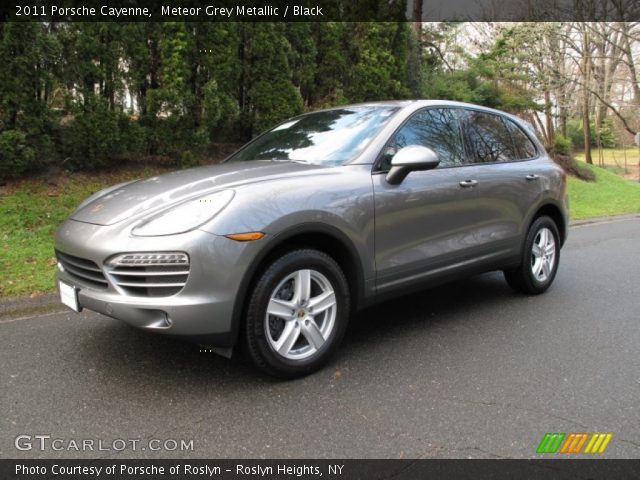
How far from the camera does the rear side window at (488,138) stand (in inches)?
181

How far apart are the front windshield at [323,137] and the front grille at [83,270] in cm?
158

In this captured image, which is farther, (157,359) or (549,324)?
(549,324)

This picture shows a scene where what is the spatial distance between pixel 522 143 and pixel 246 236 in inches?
132

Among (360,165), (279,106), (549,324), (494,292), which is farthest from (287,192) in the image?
(279,106)

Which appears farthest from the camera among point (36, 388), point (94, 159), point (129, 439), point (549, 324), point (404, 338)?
point (94, 159)

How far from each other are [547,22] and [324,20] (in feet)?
52.2

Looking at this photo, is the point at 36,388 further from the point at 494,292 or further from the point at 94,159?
the point at 94,159

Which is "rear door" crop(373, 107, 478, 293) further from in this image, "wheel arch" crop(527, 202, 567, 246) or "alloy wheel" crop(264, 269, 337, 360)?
"wheel arch" crop(527, 202, 567, 246)

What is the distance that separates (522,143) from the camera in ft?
17.2

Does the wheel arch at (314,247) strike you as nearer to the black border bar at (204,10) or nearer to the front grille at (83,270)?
the front grille at (83,270)

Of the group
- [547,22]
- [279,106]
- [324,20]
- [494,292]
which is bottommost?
[494,292]

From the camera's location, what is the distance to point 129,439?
2.67 meters

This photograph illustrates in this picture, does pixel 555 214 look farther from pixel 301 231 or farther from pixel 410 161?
pixel 301 231

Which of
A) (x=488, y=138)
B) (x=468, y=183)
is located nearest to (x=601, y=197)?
(x=488, y=138)
